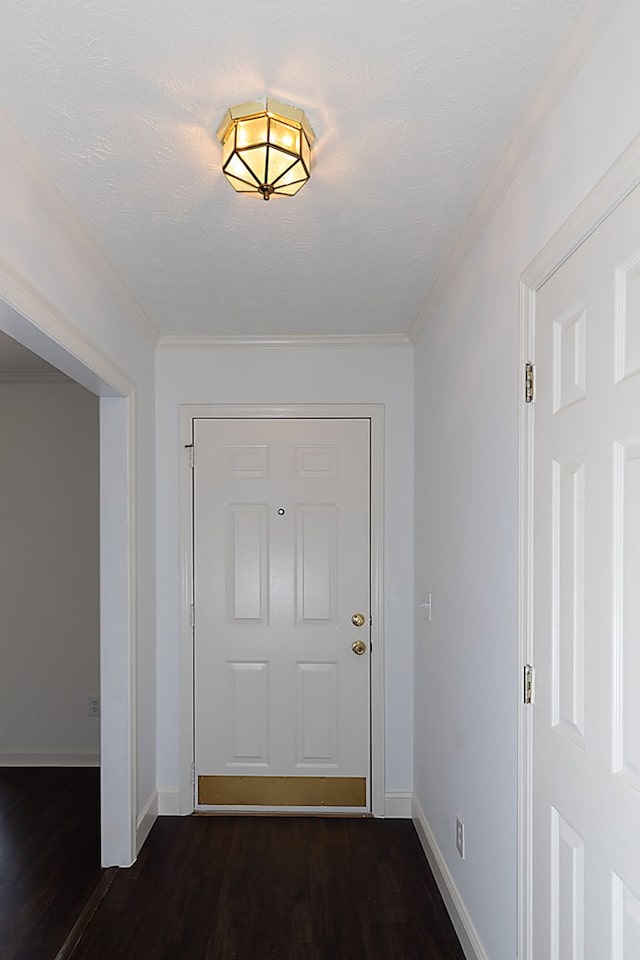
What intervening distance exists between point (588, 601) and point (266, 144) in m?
1.23

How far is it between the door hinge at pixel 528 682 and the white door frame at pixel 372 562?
78.1 inches

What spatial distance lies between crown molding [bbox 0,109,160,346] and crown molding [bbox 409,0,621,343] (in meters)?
1.22

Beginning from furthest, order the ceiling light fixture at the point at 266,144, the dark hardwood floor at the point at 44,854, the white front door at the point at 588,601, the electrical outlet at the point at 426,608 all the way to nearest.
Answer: the electrical outlet at the point at 426,608 → the dark hardwood floor at the point at 44,854 → the ceiling light fixture at the point at 266,144 → the white front door at the point at 588,601

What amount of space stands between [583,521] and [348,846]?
99.7 inches

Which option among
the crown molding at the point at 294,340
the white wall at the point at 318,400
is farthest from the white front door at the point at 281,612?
the crown molding at the point at 294,340

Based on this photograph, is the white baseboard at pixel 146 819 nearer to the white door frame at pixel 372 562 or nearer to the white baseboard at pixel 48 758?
the white door frame at pixel 372 562

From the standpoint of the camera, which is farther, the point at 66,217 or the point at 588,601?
the point at 66,217

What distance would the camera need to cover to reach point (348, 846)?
3463 millimetres

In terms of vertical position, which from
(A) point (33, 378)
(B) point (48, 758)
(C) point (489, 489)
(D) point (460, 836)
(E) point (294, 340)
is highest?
(E) point (294, 340)

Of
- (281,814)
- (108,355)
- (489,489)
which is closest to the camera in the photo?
(489,489)

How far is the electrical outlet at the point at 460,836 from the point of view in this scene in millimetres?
2646

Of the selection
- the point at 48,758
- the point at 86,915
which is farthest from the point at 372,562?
the point at 48,758

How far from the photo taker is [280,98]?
169 cm

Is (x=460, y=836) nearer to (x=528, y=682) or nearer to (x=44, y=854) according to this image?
(x=528, y=682)
